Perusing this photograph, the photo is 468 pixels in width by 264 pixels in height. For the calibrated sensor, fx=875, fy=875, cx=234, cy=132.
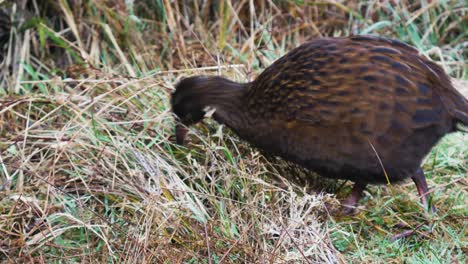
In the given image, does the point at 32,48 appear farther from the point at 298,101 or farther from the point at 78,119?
the point at 298,101

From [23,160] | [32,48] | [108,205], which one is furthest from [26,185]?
[32,48]

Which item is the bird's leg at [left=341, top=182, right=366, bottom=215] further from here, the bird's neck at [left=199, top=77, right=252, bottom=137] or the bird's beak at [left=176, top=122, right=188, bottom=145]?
the bird's beak at [left=176, top=122, right=188, bottom=145]

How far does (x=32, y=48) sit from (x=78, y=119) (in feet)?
2.84

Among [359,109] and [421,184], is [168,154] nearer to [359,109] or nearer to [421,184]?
[359,109]

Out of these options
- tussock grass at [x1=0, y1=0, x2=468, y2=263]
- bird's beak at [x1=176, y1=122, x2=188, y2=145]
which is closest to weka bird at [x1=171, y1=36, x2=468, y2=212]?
tussock grass at [x1=0, y1=0, x2=468, y2=263]

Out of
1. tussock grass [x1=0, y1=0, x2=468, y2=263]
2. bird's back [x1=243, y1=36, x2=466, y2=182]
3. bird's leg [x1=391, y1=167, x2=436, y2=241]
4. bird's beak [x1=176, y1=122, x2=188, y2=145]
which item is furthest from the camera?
bird's beak [x1=176, y1=122, x2=188, y2=145]

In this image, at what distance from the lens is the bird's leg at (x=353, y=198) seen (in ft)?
13.0

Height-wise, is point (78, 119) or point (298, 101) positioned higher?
point (298, 101)

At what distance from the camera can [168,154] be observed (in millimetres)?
4141

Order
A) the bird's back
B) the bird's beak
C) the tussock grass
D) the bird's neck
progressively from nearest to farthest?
the tussock grass
the bird's back
the bird's neck
the bird's beak

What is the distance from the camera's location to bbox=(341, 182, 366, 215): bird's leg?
3955 mm

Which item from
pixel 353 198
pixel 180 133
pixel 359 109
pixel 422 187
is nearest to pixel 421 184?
pixel 422 187

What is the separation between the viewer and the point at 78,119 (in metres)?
4.37

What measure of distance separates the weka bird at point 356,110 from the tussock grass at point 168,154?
17 centimetres
